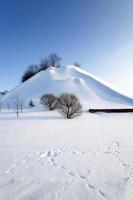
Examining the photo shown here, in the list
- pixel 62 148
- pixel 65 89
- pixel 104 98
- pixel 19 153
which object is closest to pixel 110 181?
pixel 62 148

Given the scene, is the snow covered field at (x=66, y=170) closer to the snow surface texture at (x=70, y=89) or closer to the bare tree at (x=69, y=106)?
the bare tree at (x=69, y=106)

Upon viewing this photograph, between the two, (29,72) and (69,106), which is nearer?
(69,106)

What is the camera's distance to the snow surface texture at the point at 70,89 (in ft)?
119

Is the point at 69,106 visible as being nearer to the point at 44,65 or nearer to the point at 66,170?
the point at 66,170

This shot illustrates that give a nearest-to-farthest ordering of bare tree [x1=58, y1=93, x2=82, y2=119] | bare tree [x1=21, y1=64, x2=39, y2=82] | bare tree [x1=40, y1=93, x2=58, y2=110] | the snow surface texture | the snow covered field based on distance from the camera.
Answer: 1. the snow covered field
2. bare tree [x1=58, y1=93, x2=82, y2=119]
3. bare tree [x1=40, y1=93, x2=58, y2=110]
4. the snow surface texture
5. bare tree [x1=21, y1=64, x2=39, y2=82]

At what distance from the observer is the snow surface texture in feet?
119

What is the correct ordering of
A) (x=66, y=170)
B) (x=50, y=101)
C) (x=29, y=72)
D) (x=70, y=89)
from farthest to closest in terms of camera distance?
1. (x=29, y=72)
2. (x=70, y=89)
3. (x=50, y=101)
4. (x=66, y=170)

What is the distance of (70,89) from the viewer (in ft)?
132

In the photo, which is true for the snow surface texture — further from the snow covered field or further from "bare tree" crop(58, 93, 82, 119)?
the snow covered field

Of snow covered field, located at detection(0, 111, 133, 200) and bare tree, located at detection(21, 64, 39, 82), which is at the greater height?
bare tree, located at detection(21, 64, 39, 82)

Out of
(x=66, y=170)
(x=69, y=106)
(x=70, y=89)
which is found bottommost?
(x=66, y=170)

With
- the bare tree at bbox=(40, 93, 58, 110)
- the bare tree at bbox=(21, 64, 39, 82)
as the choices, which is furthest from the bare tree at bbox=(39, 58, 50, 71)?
the bare tree at bbox=(40, 93, 58, 110)

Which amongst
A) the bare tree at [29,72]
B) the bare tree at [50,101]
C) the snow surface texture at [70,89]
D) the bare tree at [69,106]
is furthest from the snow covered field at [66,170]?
the bare tree at [29,72]

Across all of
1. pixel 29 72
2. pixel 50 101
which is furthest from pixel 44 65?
pixel 50 101
